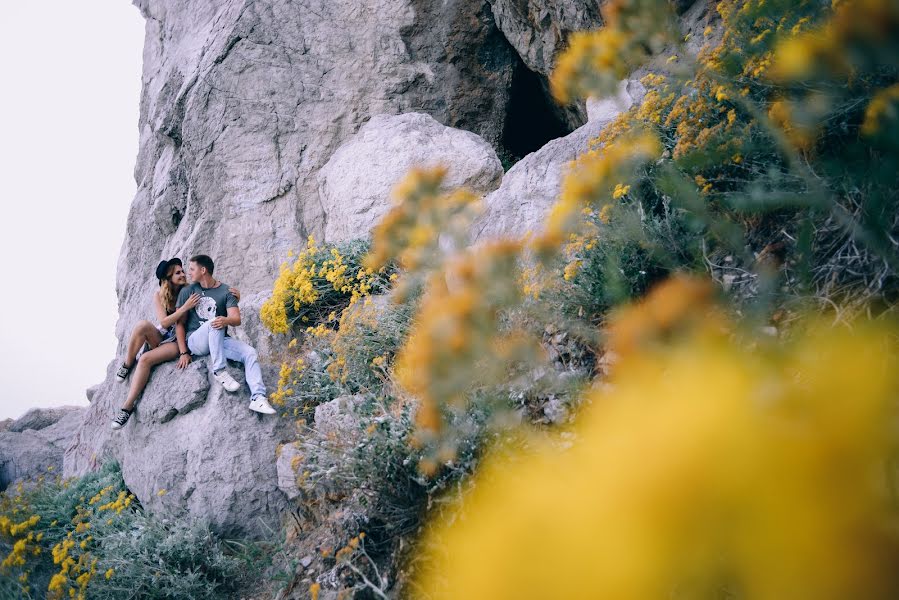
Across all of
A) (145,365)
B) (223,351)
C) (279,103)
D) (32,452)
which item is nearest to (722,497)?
(223,351)

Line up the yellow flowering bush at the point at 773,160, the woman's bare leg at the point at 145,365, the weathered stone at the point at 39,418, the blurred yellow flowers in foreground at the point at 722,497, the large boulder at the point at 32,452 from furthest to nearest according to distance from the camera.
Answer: the weathered stone at the point at 39,418 < the large boulder at the point at 32,452 < the woman's bare leg at the point at 145,365 < the yellow flowering bush at the point at 773,160 < the blurred yellow flowers in foreground at the point at 722,497

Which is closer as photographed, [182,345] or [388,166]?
[182,345]

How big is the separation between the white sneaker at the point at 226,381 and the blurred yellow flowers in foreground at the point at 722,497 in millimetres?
3779

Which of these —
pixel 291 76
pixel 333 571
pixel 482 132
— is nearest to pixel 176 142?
pixel 291 76

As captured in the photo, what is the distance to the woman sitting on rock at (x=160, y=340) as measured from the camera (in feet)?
17.1

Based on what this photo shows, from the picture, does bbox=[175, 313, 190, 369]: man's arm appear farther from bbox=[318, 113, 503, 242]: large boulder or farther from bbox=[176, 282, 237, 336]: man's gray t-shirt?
bbox=[318, 113, 503, 242]: large boulder

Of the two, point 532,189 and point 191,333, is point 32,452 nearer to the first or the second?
point 191,333

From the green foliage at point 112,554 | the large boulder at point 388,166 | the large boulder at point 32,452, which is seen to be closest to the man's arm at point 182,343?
the green foliage at point 112,554

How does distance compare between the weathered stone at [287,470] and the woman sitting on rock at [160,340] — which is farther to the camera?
the woman sitting on rock at [160,340]

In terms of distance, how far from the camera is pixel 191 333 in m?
5.25

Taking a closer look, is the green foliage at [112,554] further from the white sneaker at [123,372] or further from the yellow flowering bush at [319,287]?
the yellow flowering bush at [319,287]

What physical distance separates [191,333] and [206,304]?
12.2 inches

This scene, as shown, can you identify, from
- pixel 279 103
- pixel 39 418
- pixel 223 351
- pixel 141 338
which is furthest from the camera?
pixel 39 418

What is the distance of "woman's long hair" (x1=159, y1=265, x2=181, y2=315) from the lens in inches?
216
